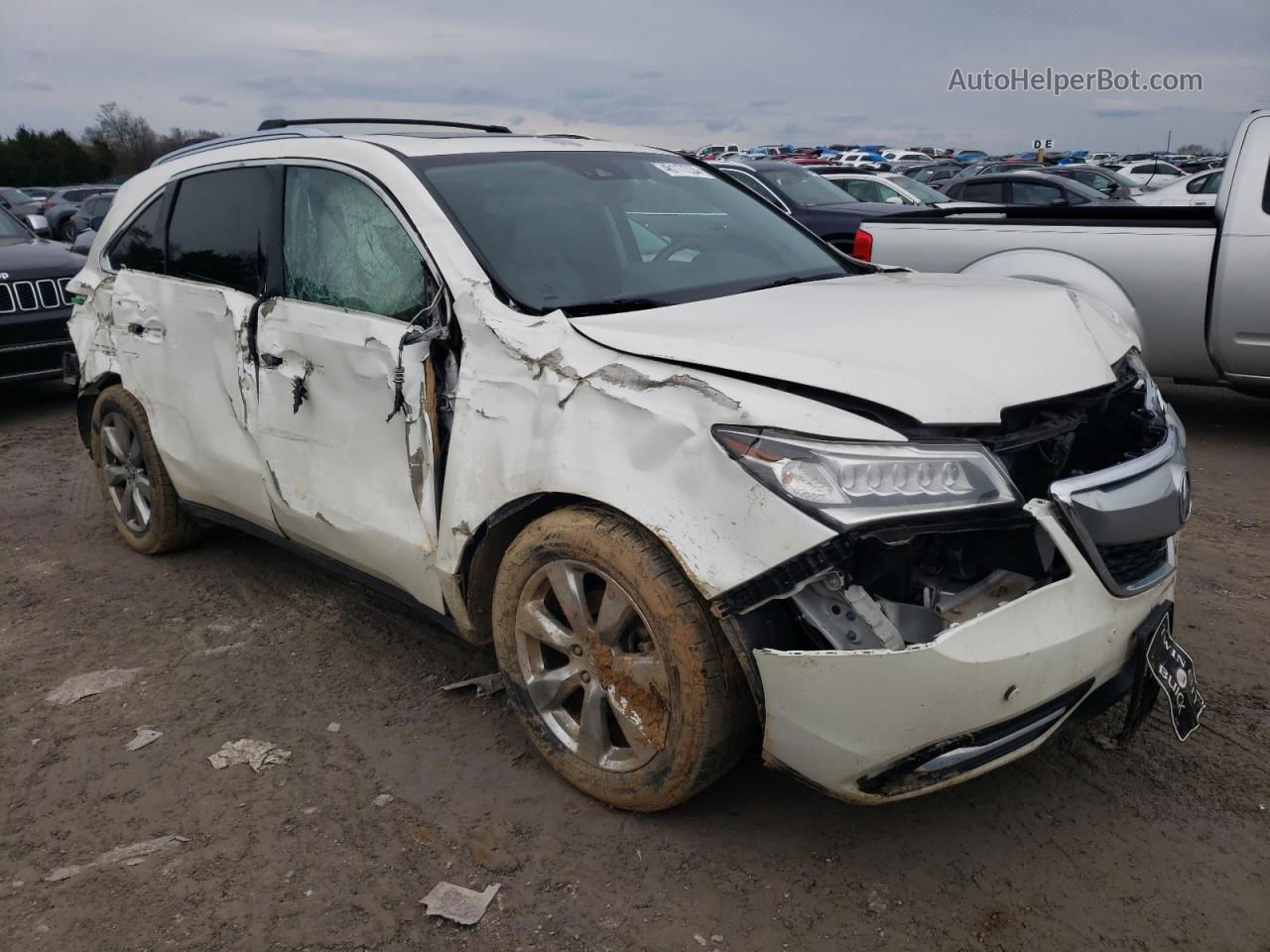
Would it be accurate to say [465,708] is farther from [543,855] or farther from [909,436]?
[909,436]

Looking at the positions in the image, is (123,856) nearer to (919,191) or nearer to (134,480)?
(134,480)

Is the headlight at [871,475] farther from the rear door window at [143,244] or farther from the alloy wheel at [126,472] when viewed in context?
the alloy wheel at [126,472]

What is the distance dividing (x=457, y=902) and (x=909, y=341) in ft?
5.66

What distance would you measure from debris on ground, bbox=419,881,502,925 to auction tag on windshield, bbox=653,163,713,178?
8.35 feet

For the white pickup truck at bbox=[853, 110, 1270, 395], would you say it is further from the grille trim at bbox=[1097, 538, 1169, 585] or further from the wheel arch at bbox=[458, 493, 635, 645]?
the wheel arch at bbox=[458, 493, 635, 645]

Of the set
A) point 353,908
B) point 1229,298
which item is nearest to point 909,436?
point 353,908

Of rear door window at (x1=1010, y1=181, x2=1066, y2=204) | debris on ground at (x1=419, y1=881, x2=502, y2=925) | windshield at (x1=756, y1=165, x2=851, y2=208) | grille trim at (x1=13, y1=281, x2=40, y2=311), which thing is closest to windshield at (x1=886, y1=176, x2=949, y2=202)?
rear door window at (x1=1010, y1=181, x2=1066, y2=204)

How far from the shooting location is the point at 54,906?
8.37 feet

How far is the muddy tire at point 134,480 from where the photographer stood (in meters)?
4.53

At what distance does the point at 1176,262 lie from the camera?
6.08 metres

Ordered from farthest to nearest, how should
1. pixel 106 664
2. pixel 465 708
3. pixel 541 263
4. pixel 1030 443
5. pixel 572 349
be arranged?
pixel 106 664 → pixel 465 708 → pixel 541 263 → pixel 572 349 → pixel 1030 443

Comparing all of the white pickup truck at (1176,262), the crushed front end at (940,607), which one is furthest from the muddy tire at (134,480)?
the white pickup truck at (1176,262)

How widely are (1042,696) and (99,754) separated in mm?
2736

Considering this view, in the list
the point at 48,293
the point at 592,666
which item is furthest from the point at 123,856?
the point at 48,293
